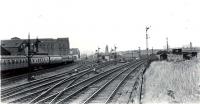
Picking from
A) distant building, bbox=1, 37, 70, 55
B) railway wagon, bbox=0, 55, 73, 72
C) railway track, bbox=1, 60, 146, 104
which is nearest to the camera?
railway track, bbox=1, 60, 146, 104

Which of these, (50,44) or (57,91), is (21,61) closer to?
(57,91)

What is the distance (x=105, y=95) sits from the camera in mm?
18734

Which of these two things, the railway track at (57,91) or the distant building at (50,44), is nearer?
the railway track at (57,91)

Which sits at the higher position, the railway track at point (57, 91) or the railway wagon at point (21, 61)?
the railway wagon at point (21, 61)

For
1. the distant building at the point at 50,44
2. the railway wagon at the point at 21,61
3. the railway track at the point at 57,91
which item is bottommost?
the railway track at the point at 57,91

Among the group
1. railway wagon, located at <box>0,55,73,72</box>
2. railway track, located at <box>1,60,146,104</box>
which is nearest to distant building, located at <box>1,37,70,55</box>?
railway wagon, located at <box>0,55,73,72</box>

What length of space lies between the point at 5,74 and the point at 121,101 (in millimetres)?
19908

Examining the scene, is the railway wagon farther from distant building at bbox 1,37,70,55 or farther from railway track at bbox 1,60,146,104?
distant building at bbox 1,37,70,55

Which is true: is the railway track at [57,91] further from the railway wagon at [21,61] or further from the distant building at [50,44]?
the distant building at [50,44]

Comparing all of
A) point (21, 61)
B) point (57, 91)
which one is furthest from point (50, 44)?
point (57, 91)

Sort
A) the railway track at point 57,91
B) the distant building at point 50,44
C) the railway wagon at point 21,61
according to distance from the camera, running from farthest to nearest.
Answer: the distant building at point 50,44 → the railway wagon at point 21,61 → the railway track at point 57,91

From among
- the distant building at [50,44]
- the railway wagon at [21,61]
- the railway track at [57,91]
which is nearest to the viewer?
the railway track at [57,91]

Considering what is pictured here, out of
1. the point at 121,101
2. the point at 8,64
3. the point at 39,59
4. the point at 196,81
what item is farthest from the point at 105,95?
the point at 39,59

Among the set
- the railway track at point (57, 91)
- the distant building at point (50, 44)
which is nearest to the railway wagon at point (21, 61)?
the railway track at point (57, 91)
